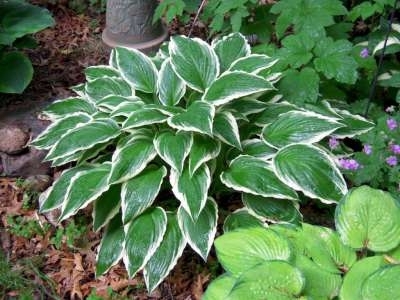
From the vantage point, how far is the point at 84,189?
2484 millimetres

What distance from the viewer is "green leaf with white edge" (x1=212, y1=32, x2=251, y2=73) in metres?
2.92

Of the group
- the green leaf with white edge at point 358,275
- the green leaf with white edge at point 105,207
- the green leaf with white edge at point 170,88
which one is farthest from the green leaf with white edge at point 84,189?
the green leaf with white edge at point 358,275

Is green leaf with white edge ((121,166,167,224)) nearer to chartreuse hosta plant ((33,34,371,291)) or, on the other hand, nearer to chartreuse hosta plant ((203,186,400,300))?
chartreuse hosta plant ((33,34,371,291))

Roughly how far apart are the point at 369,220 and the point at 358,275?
0.66 feet

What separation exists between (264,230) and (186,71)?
1255mm

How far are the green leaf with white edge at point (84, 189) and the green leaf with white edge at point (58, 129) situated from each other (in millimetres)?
327

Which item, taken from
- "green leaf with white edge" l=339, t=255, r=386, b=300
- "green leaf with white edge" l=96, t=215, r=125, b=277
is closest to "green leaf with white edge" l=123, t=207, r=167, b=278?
"green leaf with white edge" l=96, t=215, r=125, b=277

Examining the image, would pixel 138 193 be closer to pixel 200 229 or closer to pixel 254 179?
pixel 200 229

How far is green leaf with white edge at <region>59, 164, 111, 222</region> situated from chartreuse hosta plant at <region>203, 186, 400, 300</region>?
96 centimetres

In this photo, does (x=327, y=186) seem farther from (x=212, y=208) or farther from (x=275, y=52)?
(x=275, y=52)

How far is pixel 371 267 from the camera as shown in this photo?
4.98 ft

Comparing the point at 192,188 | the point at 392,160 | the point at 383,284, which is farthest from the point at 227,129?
the point at 383,284

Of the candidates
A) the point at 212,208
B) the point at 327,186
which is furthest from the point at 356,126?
the point at 212,208

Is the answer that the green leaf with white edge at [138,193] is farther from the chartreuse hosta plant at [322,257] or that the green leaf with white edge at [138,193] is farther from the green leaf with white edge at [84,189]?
the chartreuse hosta plant at [322,257]
